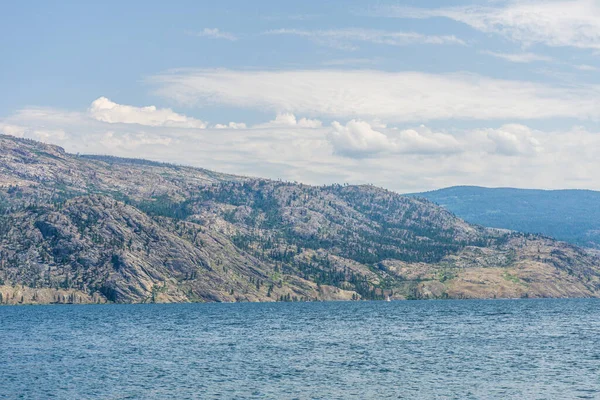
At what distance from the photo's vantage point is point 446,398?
96812 mm

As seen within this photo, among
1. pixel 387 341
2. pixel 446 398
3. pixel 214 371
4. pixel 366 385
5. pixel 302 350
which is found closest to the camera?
pixel 446 398

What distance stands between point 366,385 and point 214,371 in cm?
3057

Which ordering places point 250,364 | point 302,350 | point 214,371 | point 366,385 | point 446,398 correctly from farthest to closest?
point 302,350 → point 250,364 → point 214,371 → point 366,385 → point 446,398

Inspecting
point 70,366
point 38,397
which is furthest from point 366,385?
point 70,366

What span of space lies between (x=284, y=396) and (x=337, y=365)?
31283mm

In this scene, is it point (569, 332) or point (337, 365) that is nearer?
point (337, 365)

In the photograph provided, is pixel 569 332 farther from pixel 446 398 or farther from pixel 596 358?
pixel 446 398

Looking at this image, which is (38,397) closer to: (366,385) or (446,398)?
(366,385)

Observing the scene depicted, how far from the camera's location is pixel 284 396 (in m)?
98.9

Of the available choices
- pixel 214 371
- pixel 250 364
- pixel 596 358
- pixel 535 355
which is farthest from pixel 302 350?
pixel 596 358

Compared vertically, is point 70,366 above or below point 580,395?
below

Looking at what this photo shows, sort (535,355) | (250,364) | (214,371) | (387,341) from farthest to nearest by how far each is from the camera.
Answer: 1. (387,341)
2. (535,355)
3. (250,364)
4. (214,371)

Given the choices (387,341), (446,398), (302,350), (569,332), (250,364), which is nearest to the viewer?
(446,398)

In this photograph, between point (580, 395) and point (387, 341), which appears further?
point (387, 341)
